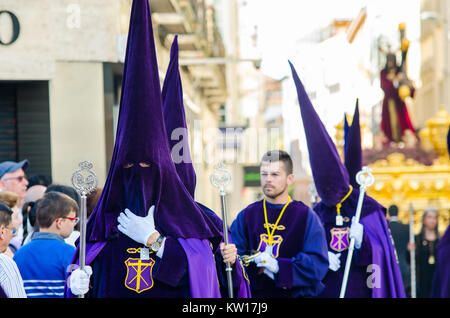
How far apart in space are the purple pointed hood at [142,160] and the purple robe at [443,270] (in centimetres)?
304

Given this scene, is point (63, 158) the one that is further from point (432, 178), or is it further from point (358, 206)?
point (432, 178)

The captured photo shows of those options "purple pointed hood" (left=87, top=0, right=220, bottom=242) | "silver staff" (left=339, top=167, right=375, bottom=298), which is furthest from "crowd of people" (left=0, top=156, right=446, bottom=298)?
"purple pointed hood" (left=87, top=0, right=220, bottom=242)

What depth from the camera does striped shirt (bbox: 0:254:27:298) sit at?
394cm

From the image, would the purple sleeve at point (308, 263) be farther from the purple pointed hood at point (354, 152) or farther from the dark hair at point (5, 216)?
the dark hair at point (5, 216)

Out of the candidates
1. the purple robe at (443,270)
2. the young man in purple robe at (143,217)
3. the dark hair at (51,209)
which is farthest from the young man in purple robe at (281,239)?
the young man in purple robe at (143,217)

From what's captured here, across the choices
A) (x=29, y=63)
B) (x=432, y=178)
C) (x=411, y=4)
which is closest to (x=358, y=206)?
(x=29, y=63)

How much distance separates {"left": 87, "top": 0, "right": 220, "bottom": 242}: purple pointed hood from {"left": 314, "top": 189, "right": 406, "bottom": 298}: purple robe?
2.92 metres

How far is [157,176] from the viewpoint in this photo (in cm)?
400

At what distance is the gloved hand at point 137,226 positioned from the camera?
399cm

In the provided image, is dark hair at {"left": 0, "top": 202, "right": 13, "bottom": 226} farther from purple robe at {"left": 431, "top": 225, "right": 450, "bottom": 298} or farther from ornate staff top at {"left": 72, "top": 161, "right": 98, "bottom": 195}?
purple robe at {"left": 431, "top": 225, "right": 450, "bottom": 298}

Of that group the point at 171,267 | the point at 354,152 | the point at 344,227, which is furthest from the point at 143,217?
the point at 354,152

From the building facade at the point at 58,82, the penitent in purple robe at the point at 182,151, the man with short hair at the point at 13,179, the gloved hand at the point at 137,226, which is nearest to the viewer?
the gloved hand at the point at 137,226

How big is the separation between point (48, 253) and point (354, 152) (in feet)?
11.4

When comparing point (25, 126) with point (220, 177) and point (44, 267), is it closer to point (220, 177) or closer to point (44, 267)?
point (44, 267)
